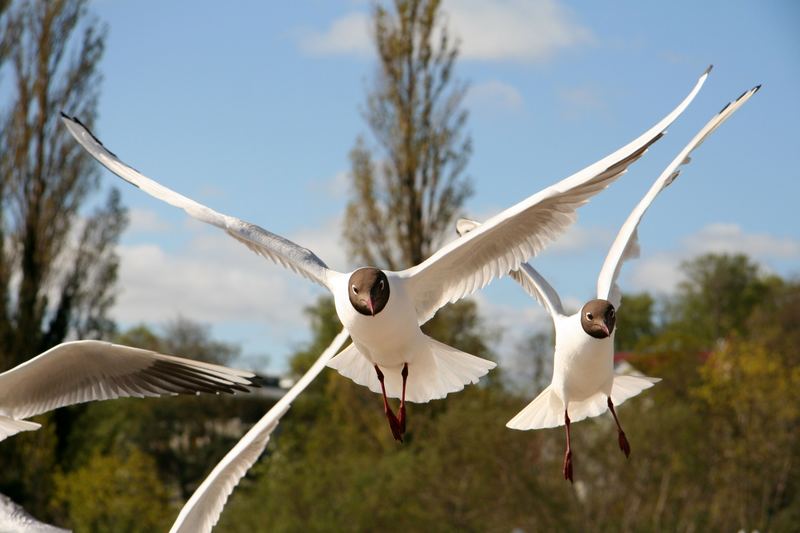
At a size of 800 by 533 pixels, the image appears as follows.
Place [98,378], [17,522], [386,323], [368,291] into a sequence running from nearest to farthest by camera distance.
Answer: [17,522]
[368,291]
[386,323]
[98,378]

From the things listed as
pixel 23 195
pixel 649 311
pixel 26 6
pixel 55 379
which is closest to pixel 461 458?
pixel 23 195

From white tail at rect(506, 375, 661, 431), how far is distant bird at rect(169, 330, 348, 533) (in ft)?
3.73

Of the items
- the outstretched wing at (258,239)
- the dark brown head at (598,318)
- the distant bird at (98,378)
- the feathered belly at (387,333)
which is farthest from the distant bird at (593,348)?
the distant bird at (98,378)

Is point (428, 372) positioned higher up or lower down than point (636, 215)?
lower down

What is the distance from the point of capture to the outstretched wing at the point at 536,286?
8.04m

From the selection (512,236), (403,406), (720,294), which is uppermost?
(720,294)

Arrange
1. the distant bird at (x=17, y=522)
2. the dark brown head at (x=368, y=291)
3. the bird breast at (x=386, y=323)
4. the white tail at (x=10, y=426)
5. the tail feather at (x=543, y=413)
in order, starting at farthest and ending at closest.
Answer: the white tail at (x=10, y=426), the tail feather at (x=543, y=413), the bird breast at (x=386, y=323), the dark brown head at (x=368, y=291), the distant bird at (x=17, y=522)

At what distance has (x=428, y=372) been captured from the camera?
769 centimetres

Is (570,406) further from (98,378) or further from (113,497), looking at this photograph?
(113,497)

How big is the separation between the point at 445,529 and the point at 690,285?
44923 mm

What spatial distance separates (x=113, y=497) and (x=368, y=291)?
1794 centimetres

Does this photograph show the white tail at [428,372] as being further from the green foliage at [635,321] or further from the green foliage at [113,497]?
the green foliage at [635,321]

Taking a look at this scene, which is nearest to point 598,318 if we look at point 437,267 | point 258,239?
point 437,267

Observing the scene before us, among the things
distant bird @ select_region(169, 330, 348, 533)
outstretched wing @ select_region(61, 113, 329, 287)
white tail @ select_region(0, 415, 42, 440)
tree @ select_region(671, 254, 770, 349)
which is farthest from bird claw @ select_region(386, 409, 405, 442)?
tree @ select_region(671, 254, 770, 349)
